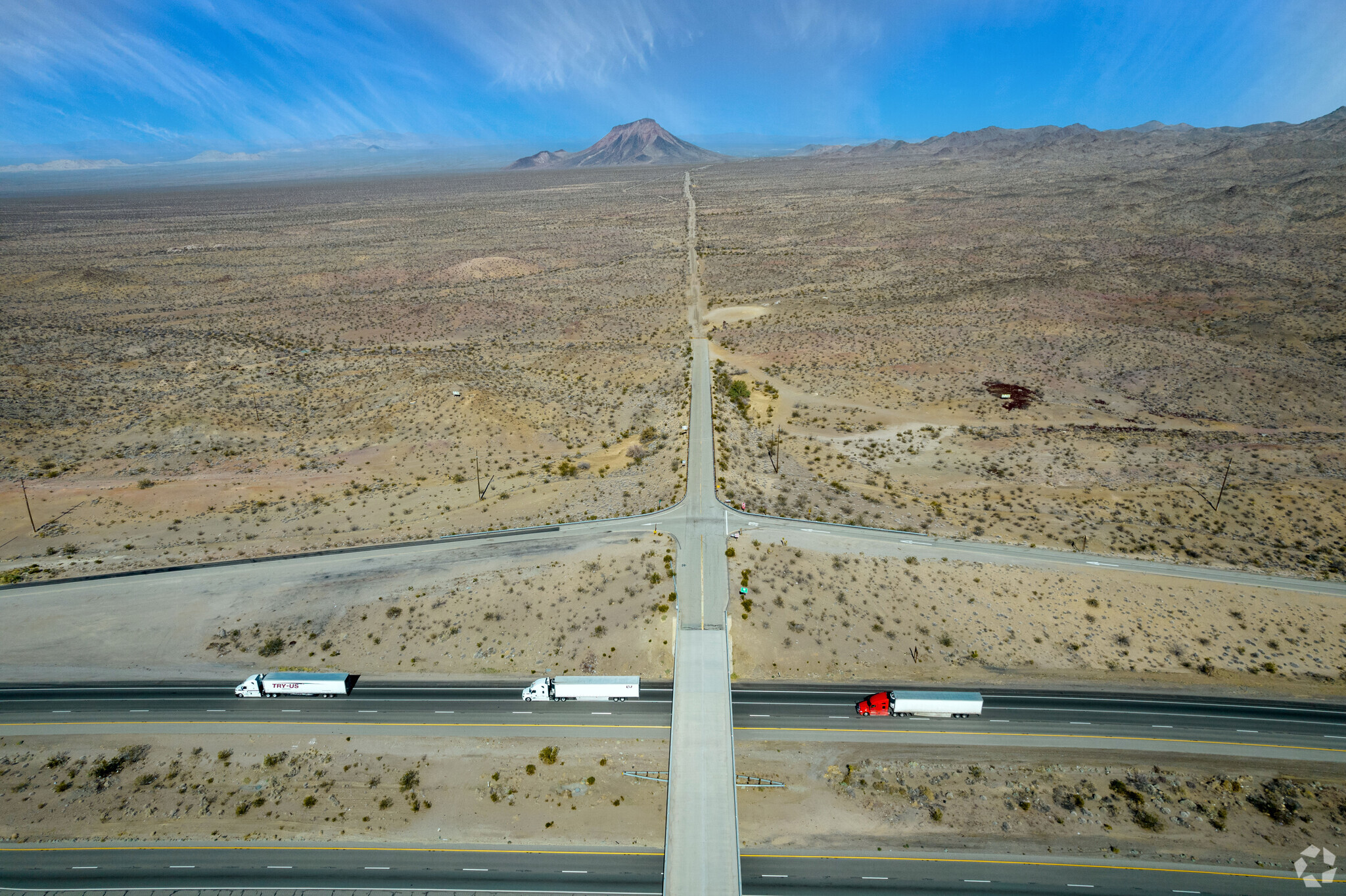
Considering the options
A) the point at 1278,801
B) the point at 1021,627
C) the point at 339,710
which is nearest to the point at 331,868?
the point at 339,710

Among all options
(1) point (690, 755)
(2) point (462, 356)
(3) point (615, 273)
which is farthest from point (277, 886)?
(3) point (615, 273)

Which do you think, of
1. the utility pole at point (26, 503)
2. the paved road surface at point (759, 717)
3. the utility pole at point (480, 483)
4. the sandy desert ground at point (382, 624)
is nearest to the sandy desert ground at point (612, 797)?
the paved road surface at point (759, 717)

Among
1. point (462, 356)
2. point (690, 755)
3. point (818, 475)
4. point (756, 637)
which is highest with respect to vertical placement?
point (462, 356)

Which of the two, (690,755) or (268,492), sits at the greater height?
(268,492)

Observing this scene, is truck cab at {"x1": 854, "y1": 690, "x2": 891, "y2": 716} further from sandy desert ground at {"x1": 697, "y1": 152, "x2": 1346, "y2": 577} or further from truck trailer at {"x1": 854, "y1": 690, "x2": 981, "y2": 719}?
sandy desert ground at {"x1": 697, "y1": 152, "x2": 1346, "y2": 577}

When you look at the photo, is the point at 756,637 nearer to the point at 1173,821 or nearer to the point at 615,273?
the point at 1173,821

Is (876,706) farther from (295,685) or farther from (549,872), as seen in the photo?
(295,685)
